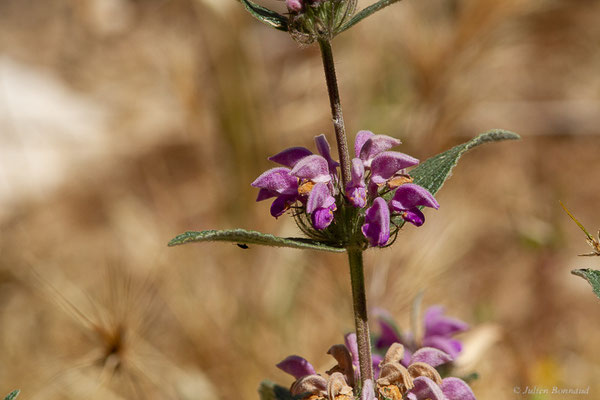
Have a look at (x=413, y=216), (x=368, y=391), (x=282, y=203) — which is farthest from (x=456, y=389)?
(x=282, y=203)

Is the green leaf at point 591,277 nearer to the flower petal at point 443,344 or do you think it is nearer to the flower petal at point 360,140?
the flower petal at point 360,140

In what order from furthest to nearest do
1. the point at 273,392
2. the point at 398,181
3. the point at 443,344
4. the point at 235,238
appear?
the point at 443,344, the point at 273,392, the point at 398,181, the point at 235,238

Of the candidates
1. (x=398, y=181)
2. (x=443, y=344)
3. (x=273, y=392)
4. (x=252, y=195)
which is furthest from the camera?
(x=252, y=195)

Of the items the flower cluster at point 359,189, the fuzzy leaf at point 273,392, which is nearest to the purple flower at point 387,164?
the flower cluster at point 359,189

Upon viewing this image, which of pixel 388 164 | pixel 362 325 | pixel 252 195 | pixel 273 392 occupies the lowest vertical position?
pixel 273 392

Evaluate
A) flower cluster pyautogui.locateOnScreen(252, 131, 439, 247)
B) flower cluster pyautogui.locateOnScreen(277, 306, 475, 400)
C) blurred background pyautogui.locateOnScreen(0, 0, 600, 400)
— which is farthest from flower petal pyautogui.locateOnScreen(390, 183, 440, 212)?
blurred background pyautogui.locateOnScreen(0, 0, 600, 400)

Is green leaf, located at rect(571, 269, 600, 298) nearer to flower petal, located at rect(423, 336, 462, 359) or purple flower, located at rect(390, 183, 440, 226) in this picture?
purple flower, located at rect(390, 183, 440, 226)

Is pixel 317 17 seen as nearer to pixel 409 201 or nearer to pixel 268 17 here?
pixel 268 17
